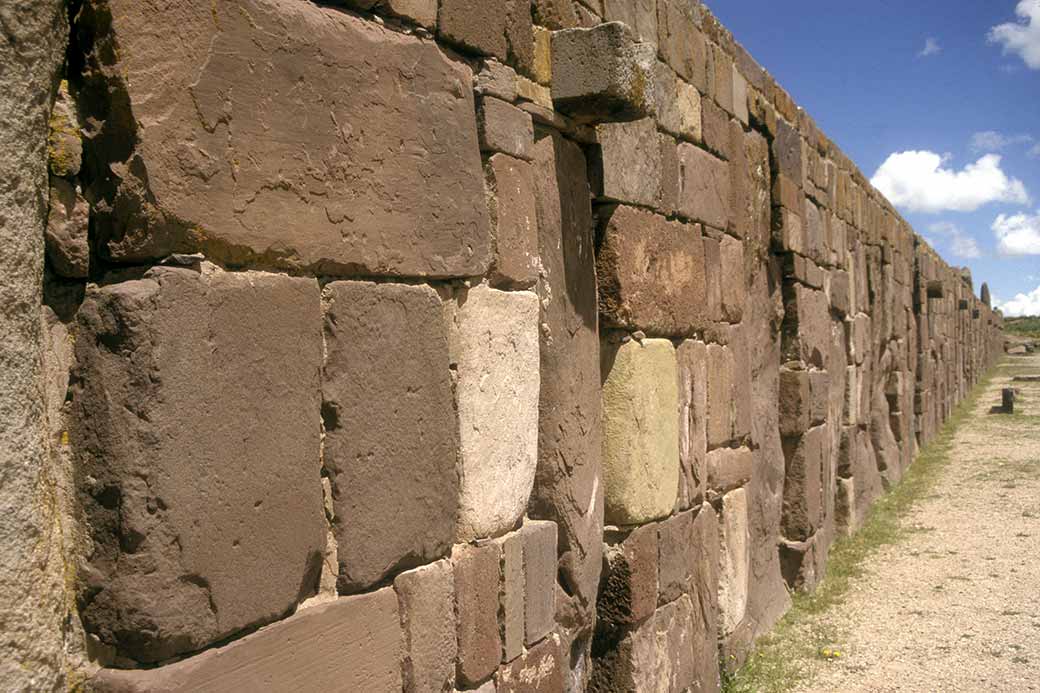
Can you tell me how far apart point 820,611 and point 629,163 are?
3843mm

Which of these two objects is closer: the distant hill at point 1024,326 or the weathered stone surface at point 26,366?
the weathered stone surface at point 26,366

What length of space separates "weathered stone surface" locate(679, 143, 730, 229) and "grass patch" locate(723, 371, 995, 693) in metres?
2.26

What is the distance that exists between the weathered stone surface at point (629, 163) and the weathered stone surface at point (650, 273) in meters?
0.07

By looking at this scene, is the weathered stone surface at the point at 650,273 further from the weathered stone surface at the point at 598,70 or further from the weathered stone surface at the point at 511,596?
the weathered stone surface at the point at 511,596

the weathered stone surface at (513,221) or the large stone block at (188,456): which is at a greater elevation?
the weathered stone surface at (513,221)

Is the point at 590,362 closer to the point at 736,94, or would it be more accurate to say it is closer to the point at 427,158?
the point at 427,158

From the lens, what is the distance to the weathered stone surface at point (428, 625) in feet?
7.64

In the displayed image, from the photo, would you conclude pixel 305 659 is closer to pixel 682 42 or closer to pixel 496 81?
pixel 496 81

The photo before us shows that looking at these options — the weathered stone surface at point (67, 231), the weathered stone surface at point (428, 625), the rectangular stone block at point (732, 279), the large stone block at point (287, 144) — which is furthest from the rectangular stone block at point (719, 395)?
the weathered stone surface at point (67, 231)

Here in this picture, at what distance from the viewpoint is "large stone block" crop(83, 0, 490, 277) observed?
1733 mm

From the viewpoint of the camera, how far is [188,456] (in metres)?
1.76

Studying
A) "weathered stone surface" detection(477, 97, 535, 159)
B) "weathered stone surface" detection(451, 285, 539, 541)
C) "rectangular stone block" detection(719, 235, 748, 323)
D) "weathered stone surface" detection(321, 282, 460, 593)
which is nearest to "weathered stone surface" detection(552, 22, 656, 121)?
"weathered stone surface" detection(477, 97, 535, 159)

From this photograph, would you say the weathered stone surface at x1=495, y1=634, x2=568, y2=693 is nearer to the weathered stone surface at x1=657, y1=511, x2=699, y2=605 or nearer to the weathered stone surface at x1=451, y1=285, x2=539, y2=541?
the weathered stone surface at x1=451, y1=285, x2=539, y2=541

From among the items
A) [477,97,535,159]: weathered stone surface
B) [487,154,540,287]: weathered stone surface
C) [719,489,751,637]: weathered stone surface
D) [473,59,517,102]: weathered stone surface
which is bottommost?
[719,489,751,637]: weathered stone surface
